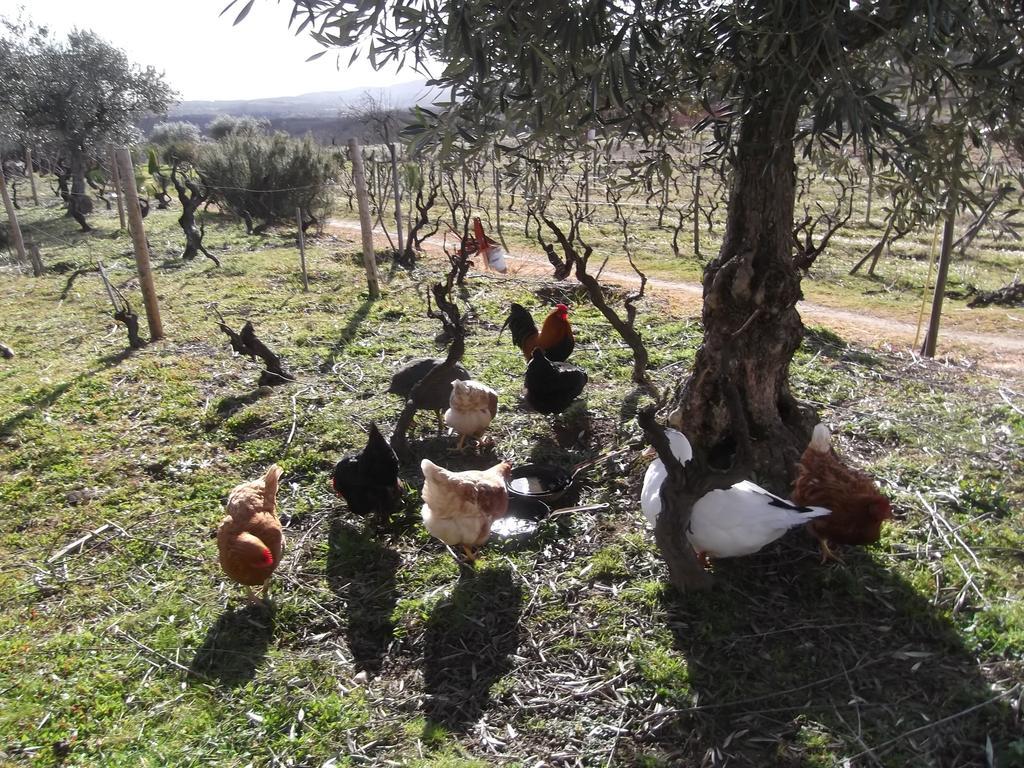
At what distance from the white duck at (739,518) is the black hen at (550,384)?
233 cm

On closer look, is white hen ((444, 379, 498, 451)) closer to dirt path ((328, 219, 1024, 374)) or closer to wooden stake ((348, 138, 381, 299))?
dirt path ((328, 219, 1024, 374))

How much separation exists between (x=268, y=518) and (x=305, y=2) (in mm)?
3049

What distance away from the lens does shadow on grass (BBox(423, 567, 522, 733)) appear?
372 centimetres

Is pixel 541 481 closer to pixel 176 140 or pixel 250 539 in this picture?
pixel 250 539

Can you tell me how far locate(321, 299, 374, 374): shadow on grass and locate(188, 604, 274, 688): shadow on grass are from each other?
14.6ft

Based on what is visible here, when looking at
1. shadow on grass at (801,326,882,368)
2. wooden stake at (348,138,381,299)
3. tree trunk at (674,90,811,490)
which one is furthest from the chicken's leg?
wooden stake at (348,138,381,299)

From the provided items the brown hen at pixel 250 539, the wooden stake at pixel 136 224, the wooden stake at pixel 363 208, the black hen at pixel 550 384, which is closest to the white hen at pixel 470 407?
the black hen at pixel 550 384

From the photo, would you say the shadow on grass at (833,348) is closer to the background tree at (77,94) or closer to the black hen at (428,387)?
the black hen at (428,387)

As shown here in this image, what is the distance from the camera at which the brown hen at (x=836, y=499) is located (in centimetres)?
400

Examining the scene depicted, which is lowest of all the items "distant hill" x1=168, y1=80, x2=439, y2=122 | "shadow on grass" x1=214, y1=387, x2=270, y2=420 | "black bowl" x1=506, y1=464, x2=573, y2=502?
"shadow on grass" x1=214, y1=387, x2=270, y2=420

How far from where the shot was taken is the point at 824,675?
3617 mm

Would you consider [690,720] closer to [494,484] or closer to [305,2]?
[494,484]

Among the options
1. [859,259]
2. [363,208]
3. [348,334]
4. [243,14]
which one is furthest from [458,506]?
[859,259]

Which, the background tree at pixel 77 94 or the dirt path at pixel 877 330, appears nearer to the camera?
the dirt path at pixel 877 330
